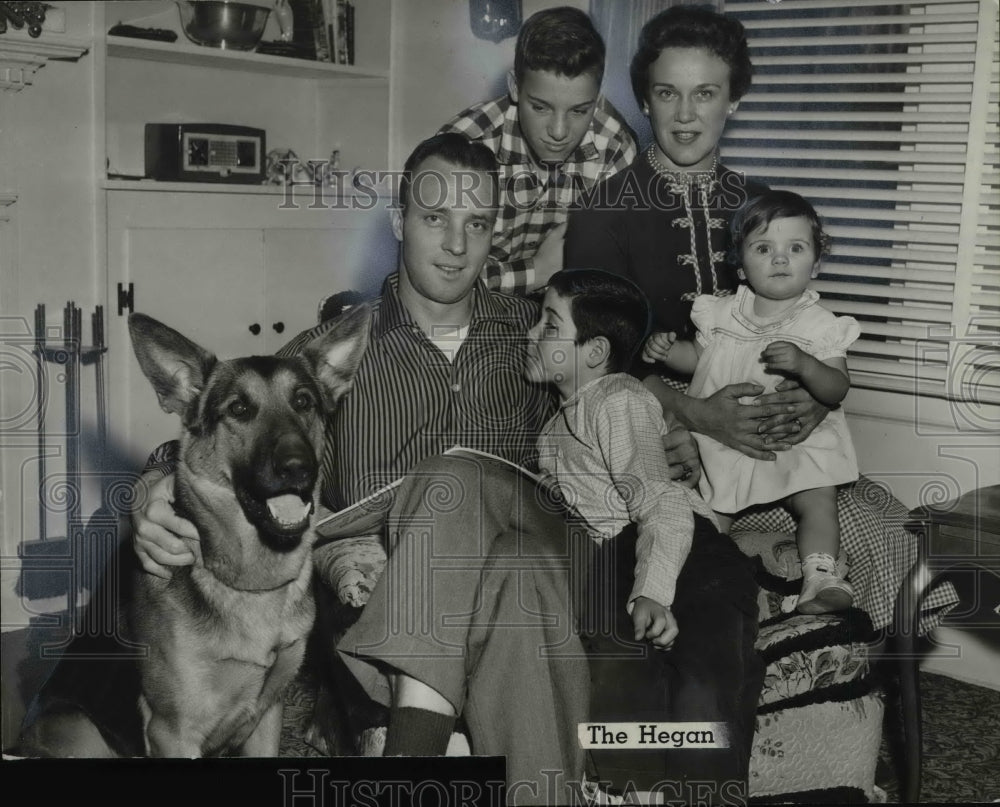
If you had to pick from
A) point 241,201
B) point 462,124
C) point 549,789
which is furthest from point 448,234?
point 549,789

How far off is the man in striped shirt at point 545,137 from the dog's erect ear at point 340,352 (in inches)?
11.6

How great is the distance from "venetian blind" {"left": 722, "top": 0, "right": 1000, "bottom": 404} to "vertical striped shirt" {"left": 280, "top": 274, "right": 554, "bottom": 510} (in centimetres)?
64

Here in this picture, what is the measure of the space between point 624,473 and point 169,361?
3.24 feet

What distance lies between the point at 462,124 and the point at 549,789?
1.42 m

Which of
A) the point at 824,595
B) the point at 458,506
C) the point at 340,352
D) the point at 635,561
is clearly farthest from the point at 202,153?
the point at 824,595

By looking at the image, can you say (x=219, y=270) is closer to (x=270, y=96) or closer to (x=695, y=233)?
(x=270, y=96)

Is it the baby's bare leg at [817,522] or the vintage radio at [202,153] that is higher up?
the vintage radio at [202,153]

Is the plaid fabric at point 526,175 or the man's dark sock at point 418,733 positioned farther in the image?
the plaid fabric at point 526,175

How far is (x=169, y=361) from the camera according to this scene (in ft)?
8.43

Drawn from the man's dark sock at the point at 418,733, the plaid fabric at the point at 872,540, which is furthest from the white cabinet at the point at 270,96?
the man's dark sock at the point at 418,733

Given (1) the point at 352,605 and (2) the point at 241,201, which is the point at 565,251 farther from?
(1) the point at 352,605

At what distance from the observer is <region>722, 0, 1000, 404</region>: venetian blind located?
264 centimetres

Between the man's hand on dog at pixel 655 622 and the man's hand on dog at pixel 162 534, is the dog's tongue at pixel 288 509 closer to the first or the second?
the man's hand on dog at pixel 162 534

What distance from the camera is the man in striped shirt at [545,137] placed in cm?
259
